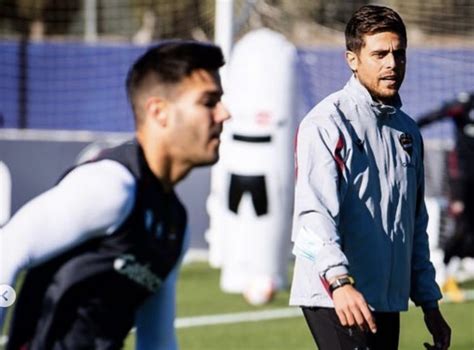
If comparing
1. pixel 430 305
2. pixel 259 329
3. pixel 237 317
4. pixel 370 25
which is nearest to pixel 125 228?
pixel 370 25

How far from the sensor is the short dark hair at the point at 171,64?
15.9 feet

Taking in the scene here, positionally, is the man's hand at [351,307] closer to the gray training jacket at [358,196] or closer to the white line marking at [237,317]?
the gray training jacket at [358,196]

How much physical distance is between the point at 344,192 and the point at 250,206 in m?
8.41

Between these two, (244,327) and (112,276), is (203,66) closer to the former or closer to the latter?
(112,276)

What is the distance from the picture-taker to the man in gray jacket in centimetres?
558

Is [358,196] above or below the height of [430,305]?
above

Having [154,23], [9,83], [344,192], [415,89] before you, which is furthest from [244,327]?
[154,23]

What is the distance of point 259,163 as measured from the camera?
554 inches

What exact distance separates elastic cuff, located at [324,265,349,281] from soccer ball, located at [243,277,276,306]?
7899mm

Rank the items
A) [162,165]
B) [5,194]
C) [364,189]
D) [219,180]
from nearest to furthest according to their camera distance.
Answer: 1. [162,165]
2. [364,189]
3. [219,180]
4. [5,194]

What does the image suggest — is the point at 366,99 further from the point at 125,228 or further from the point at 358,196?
the point at 125,228

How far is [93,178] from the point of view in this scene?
4.48 meters

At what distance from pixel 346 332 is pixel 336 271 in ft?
1.39

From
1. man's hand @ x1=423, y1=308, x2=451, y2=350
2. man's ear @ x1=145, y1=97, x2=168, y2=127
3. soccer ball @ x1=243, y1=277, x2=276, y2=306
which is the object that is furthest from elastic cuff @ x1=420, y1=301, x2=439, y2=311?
soccer ball @ x1=243, y1=277, x2=276, y2=306
